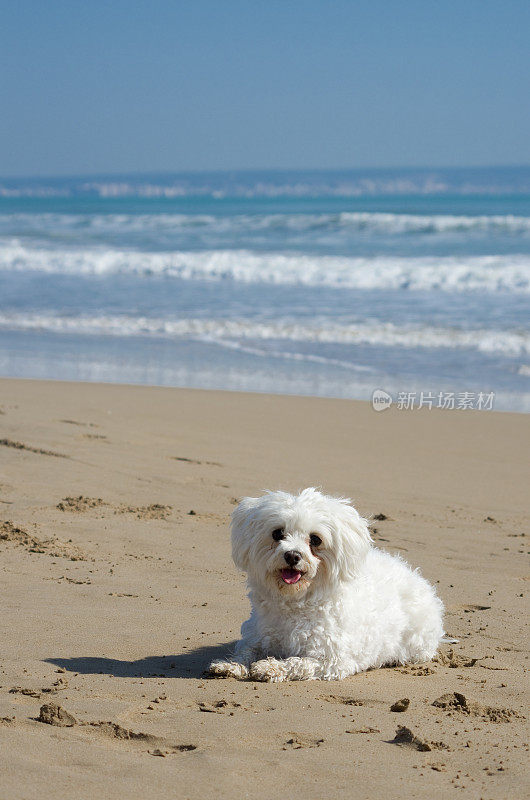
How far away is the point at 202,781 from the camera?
2.95 m

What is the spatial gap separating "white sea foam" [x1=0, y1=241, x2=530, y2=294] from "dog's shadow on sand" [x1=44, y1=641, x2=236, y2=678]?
18.2m

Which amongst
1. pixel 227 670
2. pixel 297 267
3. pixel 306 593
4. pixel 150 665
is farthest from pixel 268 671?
pixel 297 267

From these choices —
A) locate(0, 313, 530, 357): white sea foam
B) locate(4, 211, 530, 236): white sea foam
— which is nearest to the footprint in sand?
locate(0, 313, 530, 357): white sea foam

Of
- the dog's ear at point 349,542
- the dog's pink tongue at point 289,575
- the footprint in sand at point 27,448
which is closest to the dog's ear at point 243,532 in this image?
the dog's pink tongue at point 289,575

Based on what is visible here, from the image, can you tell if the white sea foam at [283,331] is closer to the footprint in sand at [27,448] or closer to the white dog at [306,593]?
the footprint in sand at [27,448]

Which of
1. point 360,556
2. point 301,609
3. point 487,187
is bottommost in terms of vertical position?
point 301,609

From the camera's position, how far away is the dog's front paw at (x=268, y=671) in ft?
13.0

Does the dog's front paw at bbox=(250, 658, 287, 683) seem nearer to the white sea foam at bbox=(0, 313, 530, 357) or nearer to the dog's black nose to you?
the dog's black nose

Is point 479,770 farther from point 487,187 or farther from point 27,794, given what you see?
point 487,187

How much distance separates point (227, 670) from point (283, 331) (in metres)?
12.6

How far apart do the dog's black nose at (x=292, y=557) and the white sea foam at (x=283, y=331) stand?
1121cm

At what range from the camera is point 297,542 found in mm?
3896

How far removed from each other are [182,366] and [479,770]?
11029mm

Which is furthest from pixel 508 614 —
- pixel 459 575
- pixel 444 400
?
pixel 444 400
